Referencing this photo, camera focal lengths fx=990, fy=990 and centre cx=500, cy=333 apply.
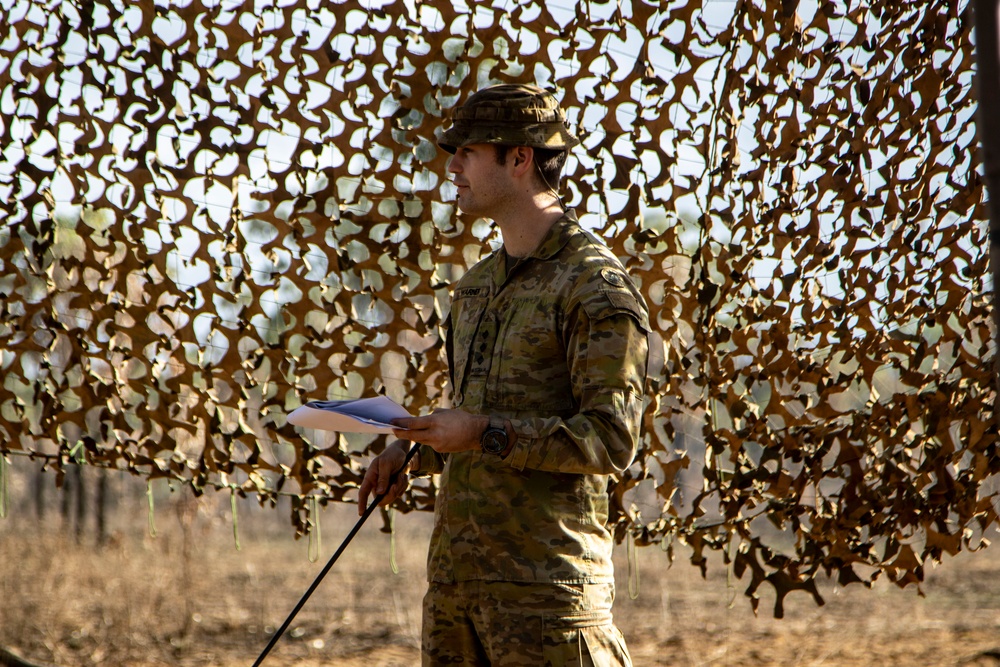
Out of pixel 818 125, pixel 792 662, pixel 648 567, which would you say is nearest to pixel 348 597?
pixel 648 567

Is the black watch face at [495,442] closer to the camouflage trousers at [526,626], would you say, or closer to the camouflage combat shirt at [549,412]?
the camouflage combat shirt at [549,412]

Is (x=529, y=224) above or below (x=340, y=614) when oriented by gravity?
above

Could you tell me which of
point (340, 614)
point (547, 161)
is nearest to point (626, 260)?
point (547, 161)

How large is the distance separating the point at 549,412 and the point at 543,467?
6.7 inches

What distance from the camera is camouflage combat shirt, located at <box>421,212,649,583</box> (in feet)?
5.20

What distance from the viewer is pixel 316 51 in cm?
289

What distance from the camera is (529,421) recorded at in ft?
5.20

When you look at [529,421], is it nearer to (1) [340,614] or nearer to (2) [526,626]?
(2) [526,626]

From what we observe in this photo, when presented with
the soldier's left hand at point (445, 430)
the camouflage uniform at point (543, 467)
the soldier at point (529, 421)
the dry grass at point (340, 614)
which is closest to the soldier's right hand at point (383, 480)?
the soldier at point (529, 421)

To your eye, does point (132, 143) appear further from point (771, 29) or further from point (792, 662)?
point (792, 662)

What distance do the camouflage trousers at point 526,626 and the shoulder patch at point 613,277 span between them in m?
0.51

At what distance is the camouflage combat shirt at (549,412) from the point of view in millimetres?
1584

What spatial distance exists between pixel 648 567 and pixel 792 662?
3.15m

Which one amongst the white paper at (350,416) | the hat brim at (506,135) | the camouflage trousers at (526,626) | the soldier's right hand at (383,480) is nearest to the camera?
the white paper at (350,416)
